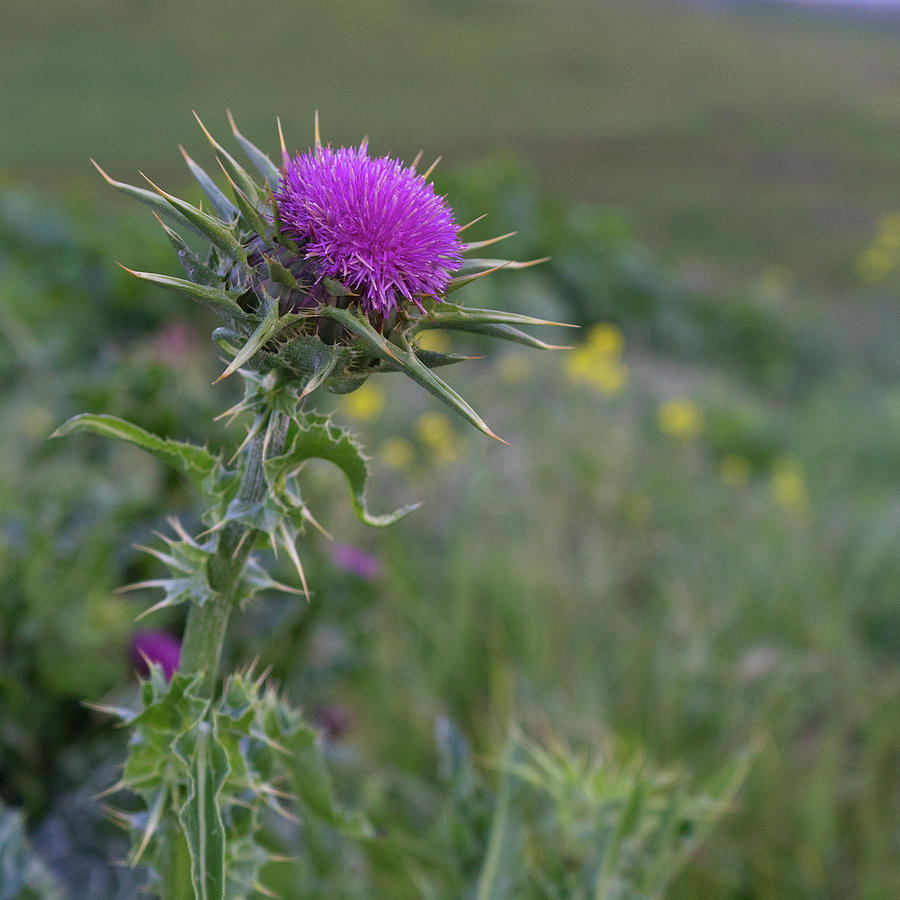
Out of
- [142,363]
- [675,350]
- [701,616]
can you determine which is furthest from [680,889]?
[675,350]

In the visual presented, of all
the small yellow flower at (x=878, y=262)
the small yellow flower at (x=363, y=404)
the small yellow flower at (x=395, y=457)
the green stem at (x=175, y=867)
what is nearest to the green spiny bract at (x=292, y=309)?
the green stem at (x=175, y=867)

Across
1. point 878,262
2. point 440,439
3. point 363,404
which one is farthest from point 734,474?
point 878,262

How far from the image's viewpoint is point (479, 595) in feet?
12.0

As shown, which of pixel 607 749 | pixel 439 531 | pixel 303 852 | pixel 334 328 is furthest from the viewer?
pixel 439 531

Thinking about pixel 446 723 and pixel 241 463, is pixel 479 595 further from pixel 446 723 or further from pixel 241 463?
pixel 241 463

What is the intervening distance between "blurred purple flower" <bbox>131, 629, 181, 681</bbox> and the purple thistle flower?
4.31ft

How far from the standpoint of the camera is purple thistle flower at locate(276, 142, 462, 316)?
1.08m

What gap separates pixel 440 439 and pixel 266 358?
3647 millimetres

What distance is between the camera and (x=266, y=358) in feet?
3.66

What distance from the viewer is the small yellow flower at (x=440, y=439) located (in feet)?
15.5

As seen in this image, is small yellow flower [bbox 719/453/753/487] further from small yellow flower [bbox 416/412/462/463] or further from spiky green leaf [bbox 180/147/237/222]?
spiky green leaf [bbox 180/147/237/222]

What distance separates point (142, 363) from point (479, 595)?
168cm

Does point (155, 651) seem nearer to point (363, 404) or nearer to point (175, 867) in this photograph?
point (175, 867)

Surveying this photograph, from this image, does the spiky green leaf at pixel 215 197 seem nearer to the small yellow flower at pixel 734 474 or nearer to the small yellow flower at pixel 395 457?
the small yellow flower at pixel 395 457
